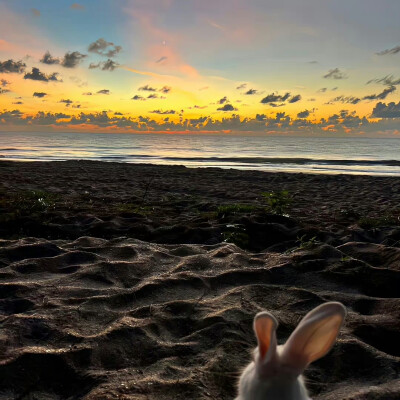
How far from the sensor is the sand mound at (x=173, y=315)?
2.08 meters

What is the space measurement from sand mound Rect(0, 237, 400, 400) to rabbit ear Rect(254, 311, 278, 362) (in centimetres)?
126

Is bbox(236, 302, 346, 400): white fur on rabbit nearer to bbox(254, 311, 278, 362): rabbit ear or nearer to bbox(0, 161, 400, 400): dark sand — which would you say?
bbox(254, 311, 278, 362): rabbit ear

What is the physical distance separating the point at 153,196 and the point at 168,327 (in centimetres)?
711

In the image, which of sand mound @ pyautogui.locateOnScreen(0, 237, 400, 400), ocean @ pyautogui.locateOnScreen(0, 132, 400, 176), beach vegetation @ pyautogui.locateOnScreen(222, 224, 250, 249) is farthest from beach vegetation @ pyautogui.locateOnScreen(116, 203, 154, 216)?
ocean @ pyautogui.locateOnScreen(0, 132, 400, 176)

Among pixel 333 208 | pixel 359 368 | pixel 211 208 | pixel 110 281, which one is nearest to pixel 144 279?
pixel 110 281

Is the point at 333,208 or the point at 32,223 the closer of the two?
the point at 32,223

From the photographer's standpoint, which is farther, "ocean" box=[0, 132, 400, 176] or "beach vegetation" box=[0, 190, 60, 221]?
"ocean" box=[0, 132, 400, 176]

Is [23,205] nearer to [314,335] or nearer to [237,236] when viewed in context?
[237,236]

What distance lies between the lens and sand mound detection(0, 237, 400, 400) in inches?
81.8

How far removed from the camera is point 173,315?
285cm

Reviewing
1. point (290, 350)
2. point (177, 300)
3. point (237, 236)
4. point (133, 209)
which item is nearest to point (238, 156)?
point (133, 209)

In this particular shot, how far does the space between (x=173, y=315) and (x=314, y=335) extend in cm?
213

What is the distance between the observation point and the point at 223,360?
226 cm

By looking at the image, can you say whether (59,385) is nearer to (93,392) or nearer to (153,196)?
(93,392)
